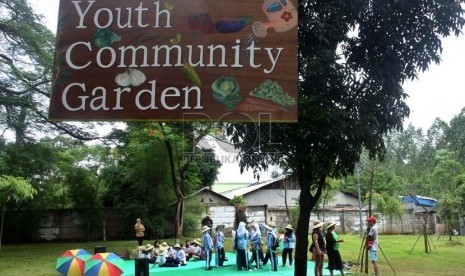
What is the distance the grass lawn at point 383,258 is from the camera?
12.0 metres

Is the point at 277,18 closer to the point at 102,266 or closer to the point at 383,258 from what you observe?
the point at 102,266

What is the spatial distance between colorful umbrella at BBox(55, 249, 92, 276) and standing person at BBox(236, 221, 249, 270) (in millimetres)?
3836

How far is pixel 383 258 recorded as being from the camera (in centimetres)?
1459

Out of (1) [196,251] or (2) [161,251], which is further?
(1) [196,251]

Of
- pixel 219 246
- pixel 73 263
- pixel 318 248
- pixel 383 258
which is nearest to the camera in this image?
pixel 73 263

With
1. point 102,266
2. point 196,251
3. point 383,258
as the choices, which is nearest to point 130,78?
point 102,266

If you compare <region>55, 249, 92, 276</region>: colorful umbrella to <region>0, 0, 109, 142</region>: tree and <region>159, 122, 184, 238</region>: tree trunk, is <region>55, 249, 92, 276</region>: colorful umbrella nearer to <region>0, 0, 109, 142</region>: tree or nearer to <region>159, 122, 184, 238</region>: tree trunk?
<region>0, 0, 109, 142</region>: tree

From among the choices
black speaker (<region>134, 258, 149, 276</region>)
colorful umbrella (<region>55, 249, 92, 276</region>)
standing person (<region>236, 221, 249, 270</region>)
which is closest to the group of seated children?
standing person (<region>236, 221, 249, 270</region>)

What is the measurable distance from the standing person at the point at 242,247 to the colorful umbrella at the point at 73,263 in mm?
3836

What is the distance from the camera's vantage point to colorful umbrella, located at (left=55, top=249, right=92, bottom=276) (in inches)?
365

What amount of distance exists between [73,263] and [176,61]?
22.3 ft

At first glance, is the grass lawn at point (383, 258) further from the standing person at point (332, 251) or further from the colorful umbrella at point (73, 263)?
the colorful umbrella at point (73, 263)

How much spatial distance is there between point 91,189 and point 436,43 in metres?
17.7

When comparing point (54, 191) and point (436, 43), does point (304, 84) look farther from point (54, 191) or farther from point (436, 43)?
point (54, 191)
